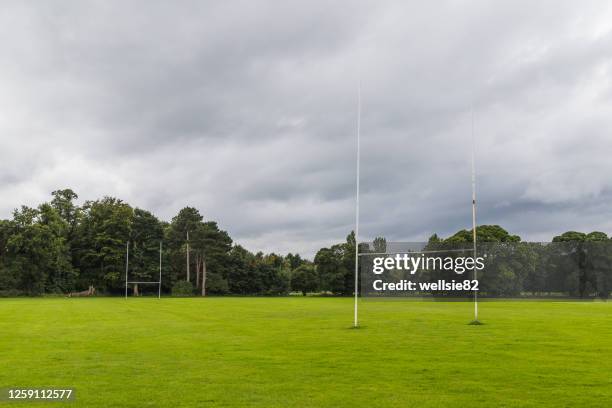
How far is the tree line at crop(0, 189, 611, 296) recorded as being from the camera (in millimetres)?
89125

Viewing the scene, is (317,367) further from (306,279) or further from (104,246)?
(306,279)

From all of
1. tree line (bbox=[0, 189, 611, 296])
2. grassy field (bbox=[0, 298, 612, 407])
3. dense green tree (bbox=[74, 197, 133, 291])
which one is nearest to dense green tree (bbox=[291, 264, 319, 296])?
tree line (bbox=[0, 189, 611, 296])

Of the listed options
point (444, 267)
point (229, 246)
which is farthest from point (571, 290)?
point (229, 246)

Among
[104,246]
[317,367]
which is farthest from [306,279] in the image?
A: [317,367]

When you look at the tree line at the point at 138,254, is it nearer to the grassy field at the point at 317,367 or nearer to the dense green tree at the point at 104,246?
the dense green tree at the point at 104,246

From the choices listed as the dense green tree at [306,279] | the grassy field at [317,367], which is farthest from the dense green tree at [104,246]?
the grassy field at [317,367]

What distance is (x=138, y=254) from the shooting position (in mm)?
100750

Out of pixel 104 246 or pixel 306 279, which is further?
pixel 306 279

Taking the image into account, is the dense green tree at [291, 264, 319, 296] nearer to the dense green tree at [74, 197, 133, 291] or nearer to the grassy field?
the dense green tree at [74, 197, 133, 291]

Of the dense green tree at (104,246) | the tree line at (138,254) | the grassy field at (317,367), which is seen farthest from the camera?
the dense green tree at (104,246)

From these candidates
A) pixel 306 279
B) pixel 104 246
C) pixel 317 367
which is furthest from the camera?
pixel 306 279

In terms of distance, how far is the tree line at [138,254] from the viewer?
8912 centimetres

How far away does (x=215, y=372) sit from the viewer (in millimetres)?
13219

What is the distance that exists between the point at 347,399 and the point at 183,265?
103225 mm
